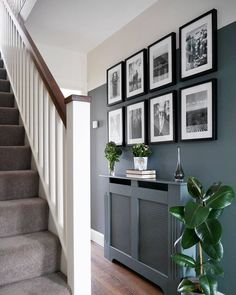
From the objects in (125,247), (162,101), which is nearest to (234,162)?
(162,101)

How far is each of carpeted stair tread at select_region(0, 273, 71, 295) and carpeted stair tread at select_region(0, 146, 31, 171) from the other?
102cm

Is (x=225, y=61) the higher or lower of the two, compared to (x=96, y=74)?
lower

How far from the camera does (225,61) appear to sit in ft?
7.09

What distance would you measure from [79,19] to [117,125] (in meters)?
1.37

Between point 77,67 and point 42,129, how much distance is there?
2.51 metres

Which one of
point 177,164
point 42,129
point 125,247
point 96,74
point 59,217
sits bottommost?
point 125,247

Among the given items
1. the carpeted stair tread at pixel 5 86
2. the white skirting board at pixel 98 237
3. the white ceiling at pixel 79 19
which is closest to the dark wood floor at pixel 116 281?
the white skirting board at pixel 98 237

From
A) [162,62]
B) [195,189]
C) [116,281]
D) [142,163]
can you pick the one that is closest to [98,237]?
[116,281]

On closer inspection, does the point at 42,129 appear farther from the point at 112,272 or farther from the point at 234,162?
the point at 112,272

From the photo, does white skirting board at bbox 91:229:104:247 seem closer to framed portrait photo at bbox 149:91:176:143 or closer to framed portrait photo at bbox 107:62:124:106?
framed portrait photo at bbox 149:91:176:143

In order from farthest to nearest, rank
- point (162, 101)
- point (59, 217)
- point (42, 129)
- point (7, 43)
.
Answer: point (7, 43) < point (162, 101) < point (42, 129) < point (59, 217)

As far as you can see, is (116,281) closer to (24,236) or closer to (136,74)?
(24,236)

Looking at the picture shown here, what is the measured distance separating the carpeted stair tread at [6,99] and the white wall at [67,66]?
1.24 metres

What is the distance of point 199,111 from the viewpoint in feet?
7.68
